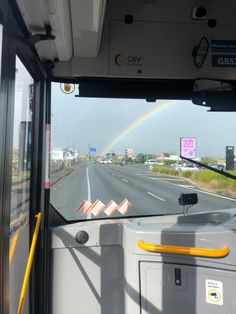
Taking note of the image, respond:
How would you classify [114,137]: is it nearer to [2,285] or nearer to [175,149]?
[175,149]

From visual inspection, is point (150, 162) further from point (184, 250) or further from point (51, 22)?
point (51, 22)

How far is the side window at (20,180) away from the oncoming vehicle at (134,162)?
0.03m

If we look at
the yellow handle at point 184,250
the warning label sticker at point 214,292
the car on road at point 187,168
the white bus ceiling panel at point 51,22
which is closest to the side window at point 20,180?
the white bus ceiling panel at point 51,22

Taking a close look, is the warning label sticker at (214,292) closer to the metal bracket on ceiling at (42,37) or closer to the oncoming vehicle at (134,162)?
the oncoming vehicle at (134,162)

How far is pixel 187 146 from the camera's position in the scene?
2.45 metres

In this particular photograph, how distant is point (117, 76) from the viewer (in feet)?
7.71

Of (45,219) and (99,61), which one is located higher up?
(99,61)

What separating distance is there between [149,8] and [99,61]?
439mm

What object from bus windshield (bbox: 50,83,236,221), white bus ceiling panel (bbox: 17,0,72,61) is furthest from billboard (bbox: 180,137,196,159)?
white bus ceiling panel (bbox: 17,0,72,61)

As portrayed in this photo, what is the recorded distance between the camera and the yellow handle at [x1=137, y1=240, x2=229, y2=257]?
6.93 ft

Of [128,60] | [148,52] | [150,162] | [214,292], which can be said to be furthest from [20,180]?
[214,292]

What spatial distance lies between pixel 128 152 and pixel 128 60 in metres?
0.55

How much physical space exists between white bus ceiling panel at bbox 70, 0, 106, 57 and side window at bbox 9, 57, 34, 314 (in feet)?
1.08

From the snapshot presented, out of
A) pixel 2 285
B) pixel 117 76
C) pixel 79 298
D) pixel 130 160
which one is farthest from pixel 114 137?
pixel 2 285
